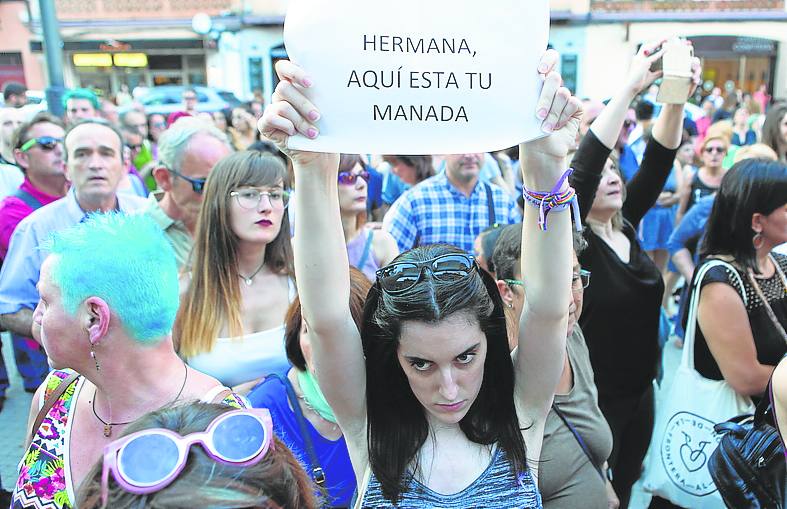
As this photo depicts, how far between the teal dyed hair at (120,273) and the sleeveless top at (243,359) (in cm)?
63

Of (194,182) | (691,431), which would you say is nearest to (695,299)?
(691,431)

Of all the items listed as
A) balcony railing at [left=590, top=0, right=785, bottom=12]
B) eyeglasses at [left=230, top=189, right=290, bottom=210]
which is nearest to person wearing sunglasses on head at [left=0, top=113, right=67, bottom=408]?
eyeglasses at [left=230, top=189, right=290, bottom=210]

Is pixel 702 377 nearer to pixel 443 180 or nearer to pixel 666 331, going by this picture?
pixel 666 331

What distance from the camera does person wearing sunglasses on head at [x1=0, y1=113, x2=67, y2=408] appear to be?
12.0 feet

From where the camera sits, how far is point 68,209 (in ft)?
11.1

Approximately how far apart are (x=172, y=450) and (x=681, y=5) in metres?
28.5

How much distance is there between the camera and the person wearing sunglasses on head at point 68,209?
124 inches

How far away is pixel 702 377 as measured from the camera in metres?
2.54

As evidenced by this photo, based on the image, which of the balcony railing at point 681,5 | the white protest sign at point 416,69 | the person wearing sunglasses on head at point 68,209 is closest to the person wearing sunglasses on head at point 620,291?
the white protest sign at point 416,69

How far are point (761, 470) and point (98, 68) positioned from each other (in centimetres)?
3166

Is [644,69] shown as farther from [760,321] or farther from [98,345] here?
[98,345]

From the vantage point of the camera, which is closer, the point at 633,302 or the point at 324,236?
the point at 324,236

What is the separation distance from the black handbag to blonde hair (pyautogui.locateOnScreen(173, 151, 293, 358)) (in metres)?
1.74

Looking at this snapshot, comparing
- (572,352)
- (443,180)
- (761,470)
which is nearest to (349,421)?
(572,352)
